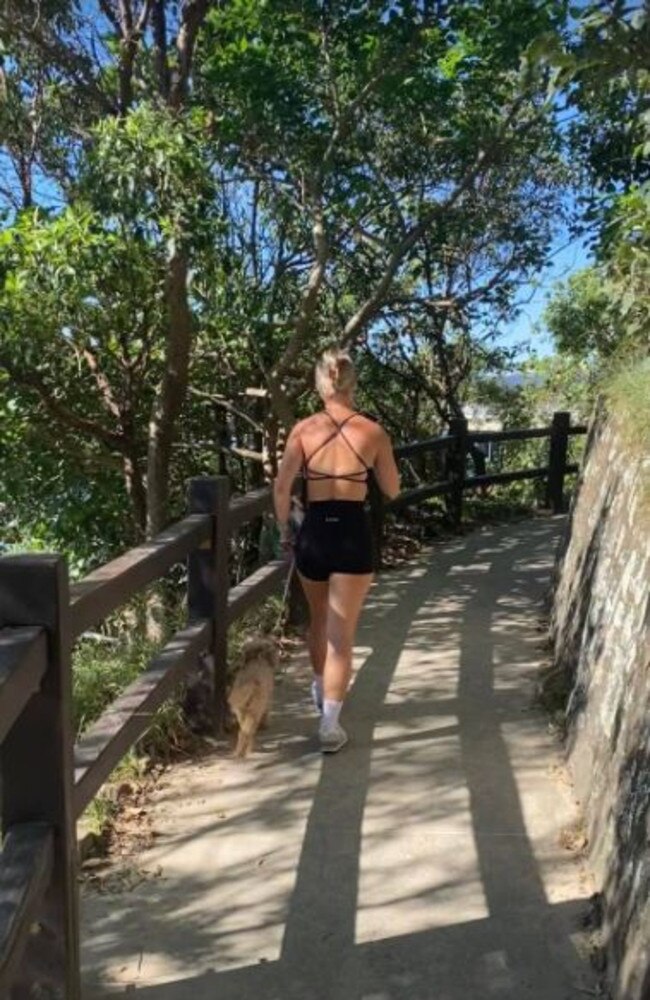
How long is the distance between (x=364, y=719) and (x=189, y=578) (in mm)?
1161

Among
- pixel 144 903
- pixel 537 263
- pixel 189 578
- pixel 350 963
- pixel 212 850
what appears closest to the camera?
pixel 350 963

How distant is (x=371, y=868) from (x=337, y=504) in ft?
5.46

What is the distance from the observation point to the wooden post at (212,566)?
475 centimetres

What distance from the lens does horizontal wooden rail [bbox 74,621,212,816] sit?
312 centimetres

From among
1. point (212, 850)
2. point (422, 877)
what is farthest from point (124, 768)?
point (422, 877)

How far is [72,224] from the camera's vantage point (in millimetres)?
6305

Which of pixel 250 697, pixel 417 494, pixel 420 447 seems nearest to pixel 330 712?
pixel 250 697

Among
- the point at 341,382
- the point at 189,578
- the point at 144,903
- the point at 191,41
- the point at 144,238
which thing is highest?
the point at 191,41

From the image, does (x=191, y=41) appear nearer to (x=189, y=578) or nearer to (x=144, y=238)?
(x=144, y=238)

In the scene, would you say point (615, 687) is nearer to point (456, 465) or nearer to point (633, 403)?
point (633, 403)

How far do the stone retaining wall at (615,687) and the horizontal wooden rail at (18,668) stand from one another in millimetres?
1639

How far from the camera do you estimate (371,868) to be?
352 centimetres

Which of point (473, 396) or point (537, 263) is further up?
point (537, 263)

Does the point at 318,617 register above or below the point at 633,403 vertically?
below
